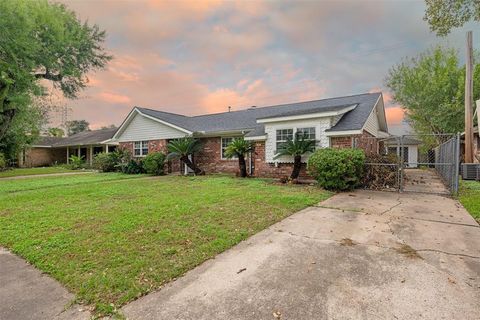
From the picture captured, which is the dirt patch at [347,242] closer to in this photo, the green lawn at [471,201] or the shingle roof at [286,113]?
the green lawn at [471,201]

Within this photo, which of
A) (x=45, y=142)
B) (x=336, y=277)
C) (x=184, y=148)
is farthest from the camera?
(x=45, y=142)

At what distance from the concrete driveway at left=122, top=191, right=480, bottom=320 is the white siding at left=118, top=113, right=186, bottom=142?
12997 mm

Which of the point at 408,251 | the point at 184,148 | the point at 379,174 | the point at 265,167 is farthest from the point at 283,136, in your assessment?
the point at 408,251

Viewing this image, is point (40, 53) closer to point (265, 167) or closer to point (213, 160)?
point (213, 160)

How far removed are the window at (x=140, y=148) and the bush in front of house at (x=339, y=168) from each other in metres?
13.0

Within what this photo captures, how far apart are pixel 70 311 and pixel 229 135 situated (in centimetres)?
1313

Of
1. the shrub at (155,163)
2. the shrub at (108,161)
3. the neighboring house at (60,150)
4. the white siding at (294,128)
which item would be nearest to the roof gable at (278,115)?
the white siding at (294,128)

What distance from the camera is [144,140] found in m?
17.8

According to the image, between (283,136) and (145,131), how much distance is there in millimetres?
10519

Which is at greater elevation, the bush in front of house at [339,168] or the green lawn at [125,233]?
the bush in front of house at [339,168]

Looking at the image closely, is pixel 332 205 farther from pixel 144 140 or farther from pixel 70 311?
pixel 144 140

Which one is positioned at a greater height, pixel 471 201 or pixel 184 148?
pixel 184 148

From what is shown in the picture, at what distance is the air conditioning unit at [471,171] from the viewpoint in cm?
1172

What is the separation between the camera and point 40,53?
1331 centimetres
